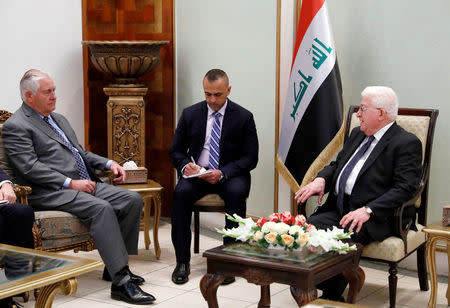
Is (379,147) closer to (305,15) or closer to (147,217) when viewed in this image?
(305,15)

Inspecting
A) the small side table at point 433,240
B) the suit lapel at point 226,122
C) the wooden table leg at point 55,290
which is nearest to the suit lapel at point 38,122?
the suit lapel at point 226,122

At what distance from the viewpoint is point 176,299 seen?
14.3 ft

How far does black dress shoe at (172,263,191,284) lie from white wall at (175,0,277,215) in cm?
128

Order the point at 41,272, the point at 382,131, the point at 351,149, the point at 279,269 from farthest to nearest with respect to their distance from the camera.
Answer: the point at 351,149, the point at 382,131, the point at 279,269, the point at 41,272

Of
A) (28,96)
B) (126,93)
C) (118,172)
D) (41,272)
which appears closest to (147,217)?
(118,172)

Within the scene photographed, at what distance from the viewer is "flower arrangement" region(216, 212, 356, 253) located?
3.36 metres

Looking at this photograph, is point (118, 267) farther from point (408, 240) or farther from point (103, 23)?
point (103, 23)

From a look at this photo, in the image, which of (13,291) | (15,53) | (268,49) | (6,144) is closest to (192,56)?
(268,49)

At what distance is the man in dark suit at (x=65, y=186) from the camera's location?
4.36m

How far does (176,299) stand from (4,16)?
2.81m

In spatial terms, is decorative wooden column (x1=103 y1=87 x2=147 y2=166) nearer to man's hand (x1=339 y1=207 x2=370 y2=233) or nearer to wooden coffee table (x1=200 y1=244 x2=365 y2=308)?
man's hand (x1=339 y1=207 x2=370 y2=233)

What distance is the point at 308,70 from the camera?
4977 mm

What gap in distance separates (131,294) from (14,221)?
815 mm

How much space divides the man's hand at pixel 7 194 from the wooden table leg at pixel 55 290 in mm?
1050
